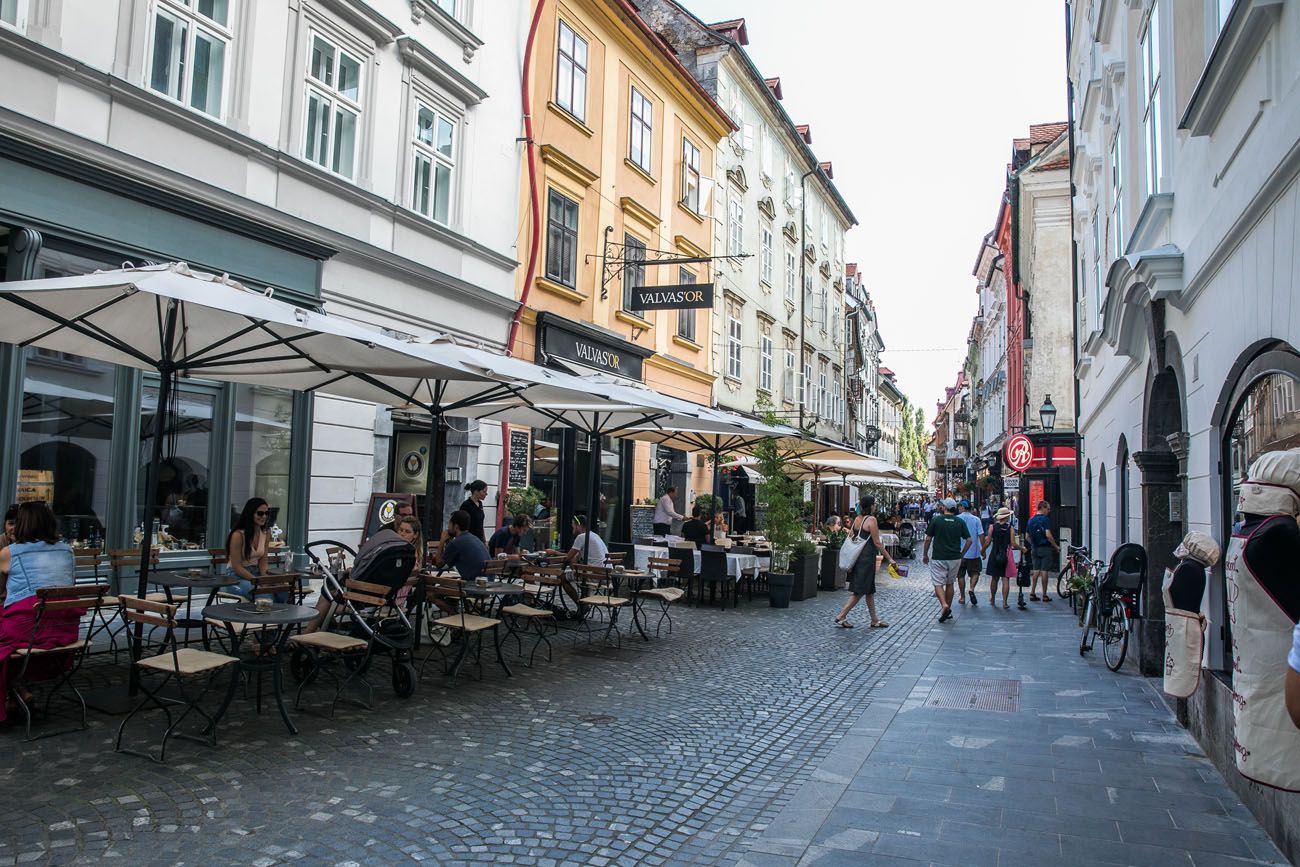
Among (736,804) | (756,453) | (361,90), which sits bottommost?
(736,804)

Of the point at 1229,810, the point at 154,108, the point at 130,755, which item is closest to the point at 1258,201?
the point at 1229,810

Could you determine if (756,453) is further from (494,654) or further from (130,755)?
(130,755)

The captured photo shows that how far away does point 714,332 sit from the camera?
86.5ft

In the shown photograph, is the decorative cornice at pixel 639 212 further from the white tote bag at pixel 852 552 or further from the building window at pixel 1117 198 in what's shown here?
the white tote bag at pixel 852 552

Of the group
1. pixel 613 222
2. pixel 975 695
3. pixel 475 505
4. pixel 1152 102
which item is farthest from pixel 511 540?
pixel 613 222

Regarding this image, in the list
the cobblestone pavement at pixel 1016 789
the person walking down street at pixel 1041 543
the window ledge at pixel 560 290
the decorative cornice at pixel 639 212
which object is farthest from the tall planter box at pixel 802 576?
the decorative cornice at pixel 639 212

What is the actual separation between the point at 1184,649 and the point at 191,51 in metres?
11.5

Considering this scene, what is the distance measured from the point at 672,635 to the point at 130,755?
662 cm

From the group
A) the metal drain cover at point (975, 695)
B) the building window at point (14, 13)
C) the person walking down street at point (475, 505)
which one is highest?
the building window at point (14, 13)

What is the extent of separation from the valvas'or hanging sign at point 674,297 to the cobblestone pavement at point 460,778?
10.4 m

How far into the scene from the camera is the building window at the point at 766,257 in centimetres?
3122

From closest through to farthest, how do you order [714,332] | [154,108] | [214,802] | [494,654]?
[214,802] < [494,654] < [154,108] < [714,332]

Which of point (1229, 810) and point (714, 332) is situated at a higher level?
point (714, 332)

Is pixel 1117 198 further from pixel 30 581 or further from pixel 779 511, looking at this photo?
pixel 30 581
